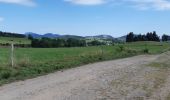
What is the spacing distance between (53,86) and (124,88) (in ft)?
7.57

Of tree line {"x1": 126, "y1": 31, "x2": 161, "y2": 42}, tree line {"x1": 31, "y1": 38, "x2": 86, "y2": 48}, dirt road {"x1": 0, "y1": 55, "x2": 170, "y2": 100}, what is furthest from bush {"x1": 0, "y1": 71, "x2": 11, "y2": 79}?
tree line {"x1": 126, "y1": 31, "x2": 161, "y2": 42}

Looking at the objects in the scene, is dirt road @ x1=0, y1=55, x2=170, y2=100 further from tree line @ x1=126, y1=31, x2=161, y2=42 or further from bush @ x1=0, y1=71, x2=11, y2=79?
tree line @ x1=126, y1=31, x2=161, y2=42

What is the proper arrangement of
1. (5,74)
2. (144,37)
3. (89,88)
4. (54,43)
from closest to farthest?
(89,88) → (5,74) → (54,43) → (144,37)

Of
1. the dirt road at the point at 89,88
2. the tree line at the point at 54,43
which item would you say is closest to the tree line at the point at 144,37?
the tree line at the point at 54,43

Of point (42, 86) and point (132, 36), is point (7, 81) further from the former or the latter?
point (132, 36)

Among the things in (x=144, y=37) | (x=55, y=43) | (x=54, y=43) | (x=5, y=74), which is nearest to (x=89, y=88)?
(x=5, y=74)

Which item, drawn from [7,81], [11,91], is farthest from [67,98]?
[7,81]

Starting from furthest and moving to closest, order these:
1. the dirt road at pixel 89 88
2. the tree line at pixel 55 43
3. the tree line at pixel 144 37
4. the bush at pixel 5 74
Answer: the tree line at pixel 144 37, the tree line at pixel 55 43, the bush at pixel 5 74, the dirt road at pixel 89 88

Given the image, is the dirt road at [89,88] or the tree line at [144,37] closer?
the dirt road at [89,88]

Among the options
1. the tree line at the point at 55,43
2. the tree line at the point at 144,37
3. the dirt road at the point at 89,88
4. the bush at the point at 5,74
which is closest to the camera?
the dirt road at the point at 89,88

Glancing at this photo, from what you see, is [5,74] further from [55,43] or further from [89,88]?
[55,43]

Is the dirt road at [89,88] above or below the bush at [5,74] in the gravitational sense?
below

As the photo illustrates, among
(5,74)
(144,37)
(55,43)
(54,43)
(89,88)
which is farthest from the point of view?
(144,37)

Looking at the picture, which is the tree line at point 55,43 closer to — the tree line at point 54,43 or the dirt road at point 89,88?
the tree line at point 54,43
